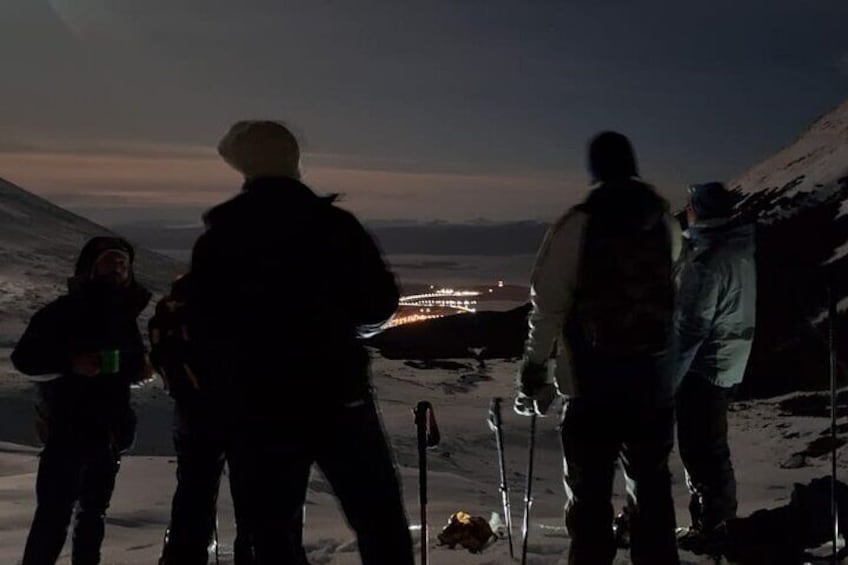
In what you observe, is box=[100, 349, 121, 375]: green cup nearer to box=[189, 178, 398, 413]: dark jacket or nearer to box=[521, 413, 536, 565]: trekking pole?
box=[189, 178, 398, 413]: dark jacket

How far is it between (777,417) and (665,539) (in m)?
28.6

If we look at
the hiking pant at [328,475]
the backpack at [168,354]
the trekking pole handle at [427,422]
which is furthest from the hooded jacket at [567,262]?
the backpack at [168,354]

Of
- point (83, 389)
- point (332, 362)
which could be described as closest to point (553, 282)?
point (332, 362)

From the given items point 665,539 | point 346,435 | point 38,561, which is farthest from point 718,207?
point 38,561

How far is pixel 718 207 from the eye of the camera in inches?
200

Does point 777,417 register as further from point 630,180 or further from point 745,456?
point 630,180

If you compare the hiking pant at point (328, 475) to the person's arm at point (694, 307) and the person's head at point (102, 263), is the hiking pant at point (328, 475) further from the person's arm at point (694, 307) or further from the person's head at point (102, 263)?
the person's arm at point (694, 307)

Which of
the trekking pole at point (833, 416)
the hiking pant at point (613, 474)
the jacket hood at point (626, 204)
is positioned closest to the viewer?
the jacket hood at point (626, 204)

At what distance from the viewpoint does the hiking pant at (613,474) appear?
3898 millimetres

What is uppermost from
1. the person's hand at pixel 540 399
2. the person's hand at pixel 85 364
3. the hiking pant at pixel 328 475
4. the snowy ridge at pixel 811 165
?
the snowy ridge at pixel 811 165

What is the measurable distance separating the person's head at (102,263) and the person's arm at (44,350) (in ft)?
0.86

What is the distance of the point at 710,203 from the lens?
16.6 feet

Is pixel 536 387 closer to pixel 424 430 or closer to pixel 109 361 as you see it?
pixel 424 430

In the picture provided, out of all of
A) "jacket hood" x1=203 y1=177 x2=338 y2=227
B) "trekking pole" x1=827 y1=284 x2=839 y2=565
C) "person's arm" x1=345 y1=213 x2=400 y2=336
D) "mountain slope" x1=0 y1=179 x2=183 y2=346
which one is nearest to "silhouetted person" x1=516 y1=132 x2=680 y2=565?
"person's arm" x1=345 y1=213 x2=400 y2=336
